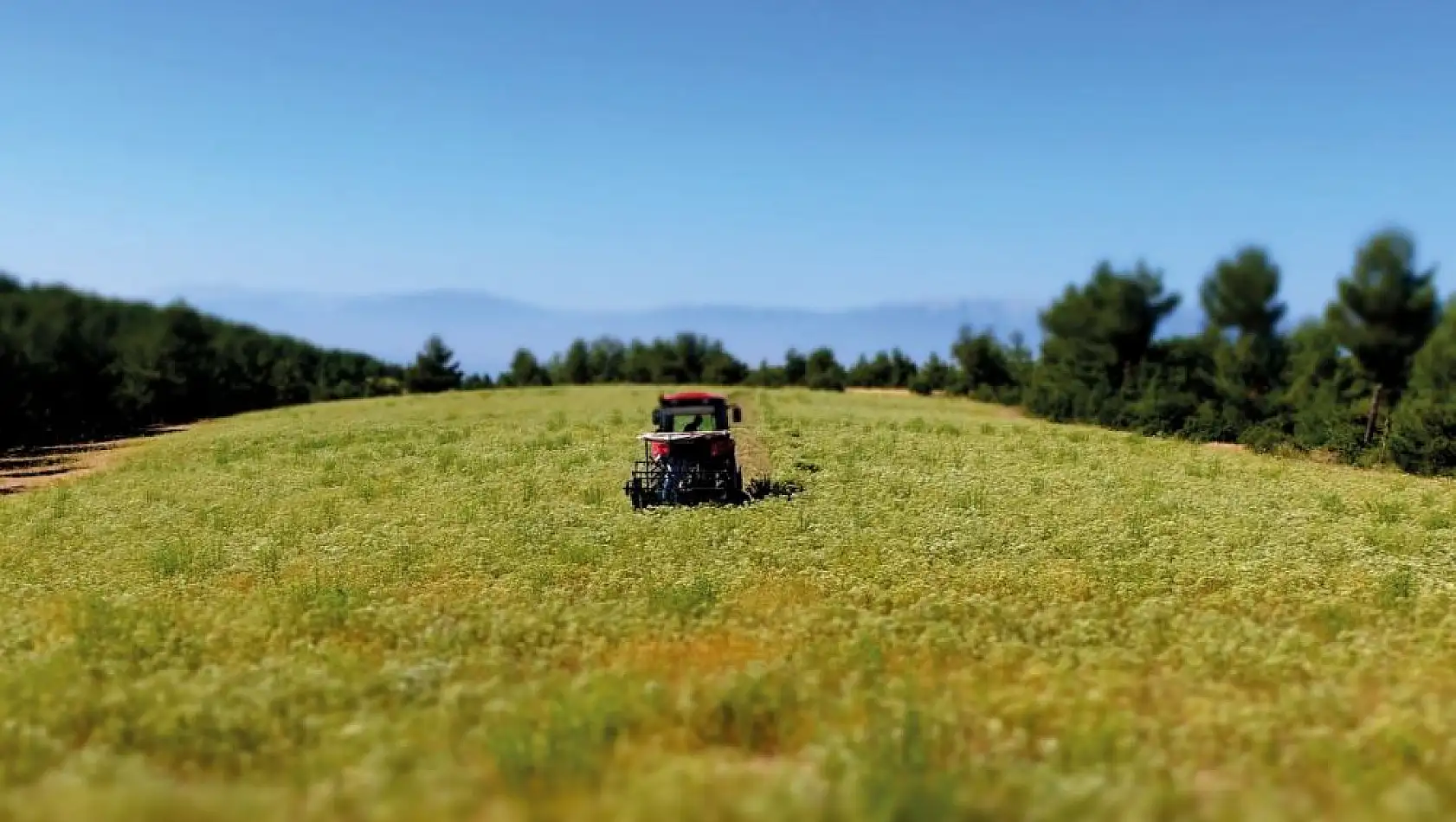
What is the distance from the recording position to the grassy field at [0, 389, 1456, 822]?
294 inches

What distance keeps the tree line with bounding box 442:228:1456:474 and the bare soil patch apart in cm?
5043

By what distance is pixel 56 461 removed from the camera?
44.8 meters

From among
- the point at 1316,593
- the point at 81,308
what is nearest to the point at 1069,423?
the point at 1316,593

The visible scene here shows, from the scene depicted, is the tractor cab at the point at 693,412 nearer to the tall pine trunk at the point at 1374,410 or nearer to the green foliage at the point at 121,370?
the tall pine trunk at the point at 1374,410

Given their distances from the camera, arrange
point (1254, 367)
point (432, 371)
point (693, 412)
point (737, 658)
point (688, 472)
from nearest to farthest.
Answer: point (737, 658)
point (688, 472)
point (693, 412)
point (1254, 367)
point (432, 371)

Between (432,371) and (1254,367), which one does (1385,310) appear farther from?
(432,371)

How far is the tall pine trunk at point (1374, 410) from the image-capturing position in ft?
151

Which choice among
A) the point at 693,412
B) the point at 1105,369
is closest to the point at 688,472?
the point at 693,412

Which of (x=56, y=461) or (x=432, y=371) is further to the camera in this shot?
(x=432, y=371)

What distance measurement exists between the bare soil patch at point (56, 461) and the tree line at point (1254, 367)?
165 ft

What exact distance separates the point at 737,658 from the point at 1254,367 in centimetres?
6136

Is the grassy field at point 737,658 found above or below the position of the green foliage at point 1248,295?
below

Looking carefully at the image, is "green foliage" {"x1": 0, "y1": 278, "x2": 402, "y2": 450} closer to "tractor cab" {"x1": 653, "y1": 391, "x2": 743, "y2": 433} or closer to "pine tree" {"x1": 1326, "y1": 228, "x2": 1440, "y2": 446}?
"tractor cab" {"x1": 653, "y1": 391, "x2": 743, "y2": 433}

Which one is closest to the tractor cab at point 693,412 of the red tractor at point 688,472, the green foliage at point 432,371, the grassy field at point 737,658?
the red tractor at point 688,472
